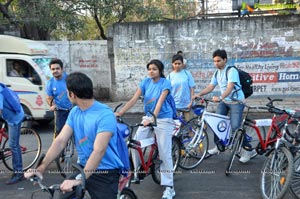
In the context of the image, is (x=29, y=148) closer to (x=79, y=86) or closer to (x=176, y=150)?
(x=176, y=150)

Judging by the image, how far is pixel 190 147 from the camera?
6129 mm

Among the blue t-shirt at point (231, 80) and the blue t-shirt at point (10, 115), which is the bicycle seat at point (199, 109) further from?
the blue t-shirt at point (10, 115)

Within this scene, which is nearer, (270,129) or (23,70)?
(270,129)

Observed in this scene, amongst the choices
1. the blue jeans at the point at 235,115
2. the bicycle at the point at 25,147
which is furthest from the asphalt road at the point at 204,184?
the blue jeans at the point at 235,115

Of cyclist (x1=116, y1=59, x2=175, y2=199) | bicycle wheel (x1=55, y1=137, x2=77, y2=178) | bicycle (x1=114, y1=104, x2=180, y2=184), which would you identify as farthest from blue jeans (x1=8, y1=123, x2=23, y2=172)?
cyclist (x1=116, y1=59, x2=175, y2=199)

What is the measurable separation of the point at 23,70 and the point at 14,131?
399 cm

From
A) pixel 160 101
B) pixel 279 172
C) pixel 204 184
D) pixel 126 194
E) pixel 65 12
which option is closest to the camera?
pixel 126 194

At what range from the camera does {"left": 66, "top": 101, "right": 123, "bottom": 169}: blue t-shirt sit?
291 cm

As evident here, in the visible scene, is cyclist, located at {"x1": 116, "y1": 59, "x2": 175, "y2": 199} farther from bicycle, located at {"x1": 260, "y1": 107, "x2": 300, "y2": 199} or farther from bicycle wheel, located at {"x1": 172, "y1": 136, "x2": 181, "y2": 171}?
bicycle, located at {"x1": 260, "y1": 107, "x2": 300, "y2": 199}

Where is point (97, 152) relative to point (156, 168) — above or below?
above

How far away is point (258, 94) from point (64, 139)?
35.2 ft

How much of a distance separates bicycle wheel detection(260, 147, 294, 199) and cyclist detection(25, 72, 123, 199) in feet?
7.04

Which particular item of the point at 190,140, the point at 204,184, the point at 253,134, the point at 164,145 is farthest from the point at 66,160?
the point at 253,134

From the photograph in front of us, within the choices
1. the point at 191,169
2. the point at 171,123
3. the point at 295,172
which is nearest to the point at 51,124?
the point at 191,169
